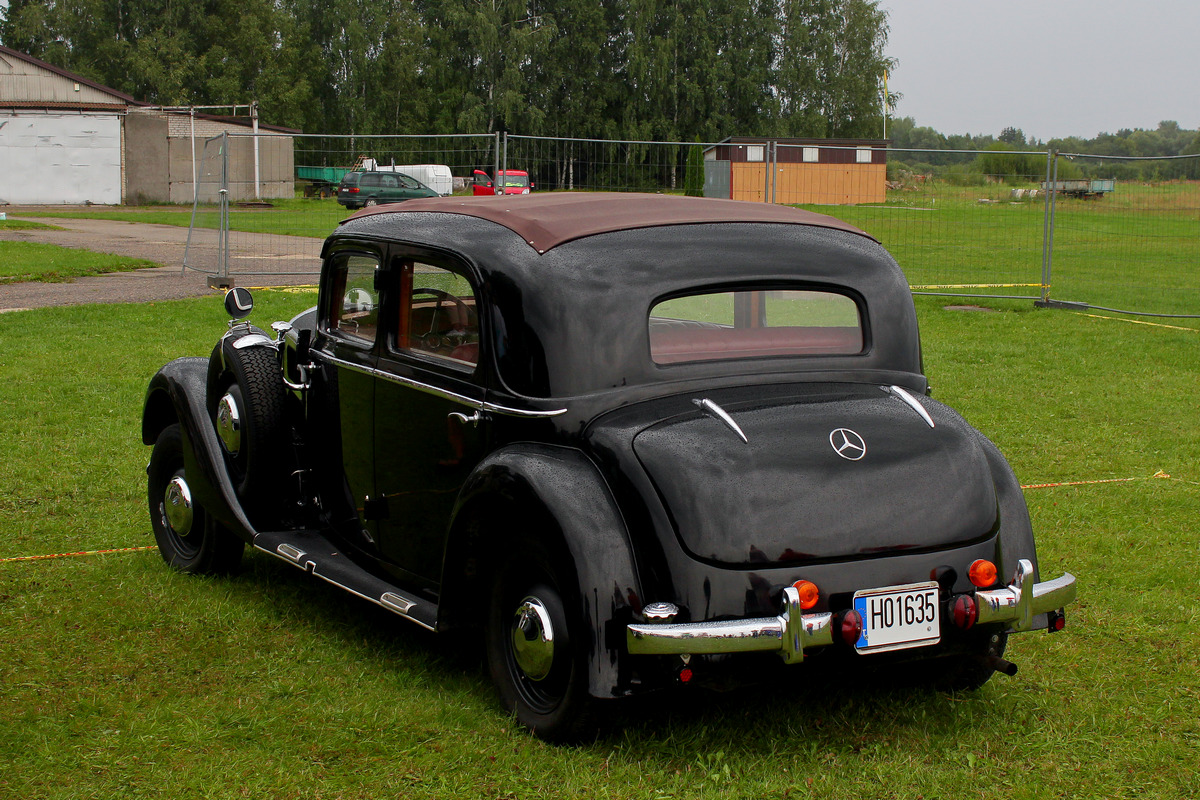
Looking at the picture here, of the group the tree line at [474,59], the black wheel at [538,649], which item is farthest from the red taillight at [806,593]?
the tree line at [474,59]

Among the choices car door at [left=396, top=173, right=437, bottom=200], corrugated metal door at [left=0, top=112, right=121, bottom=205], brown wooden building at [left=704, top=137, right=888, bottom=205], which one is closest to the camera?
brown wooden building at [left=704, top=137, right=888, bottom=205]

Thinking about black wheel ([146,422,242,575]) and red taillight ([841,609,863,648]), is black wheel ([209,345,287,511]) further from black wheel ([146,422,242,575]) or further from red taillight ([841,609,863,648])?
red taillight ([841,609,863,648])

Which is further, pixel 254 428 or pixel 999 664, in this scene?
pixel 254 428

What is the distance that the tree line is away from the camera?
5644cm

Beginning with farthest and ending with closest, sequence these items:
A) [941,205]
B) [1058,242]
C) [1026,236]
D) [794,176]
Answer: [1026,236], [794,176], [1058,242], [941,205]

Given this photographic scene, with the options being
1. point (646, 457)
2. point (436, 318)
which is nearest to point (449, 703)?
point (646, 457)

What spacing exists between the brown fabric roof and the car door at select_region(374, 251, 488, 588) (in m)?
0.25

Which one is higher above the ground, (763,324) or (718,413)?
(763,324)

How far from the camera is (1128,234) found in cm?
1709

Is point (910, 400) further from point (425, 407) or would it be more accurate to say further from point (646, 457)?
point (425, 407)

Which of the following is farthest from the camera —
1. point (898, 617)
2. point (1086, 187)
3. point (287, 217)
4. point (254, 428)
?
point (287, 217)

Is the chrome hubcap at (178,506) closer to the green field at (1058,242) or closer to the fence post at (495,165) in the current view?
the fence post at (495,165)

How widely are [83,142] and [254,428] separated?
38807 millimetres

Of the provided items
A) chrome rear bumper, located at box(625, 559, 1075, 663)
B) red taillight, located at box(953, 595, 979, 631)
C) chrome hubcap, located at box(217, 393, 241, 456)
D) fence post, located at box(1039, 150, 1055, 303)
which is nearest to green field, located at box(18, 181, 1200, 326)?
fence post, located at box(1039, 150, 1055, 303)
